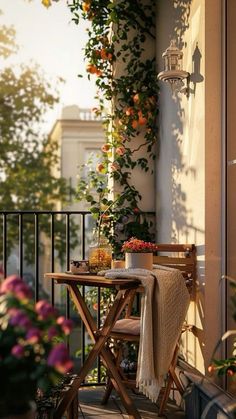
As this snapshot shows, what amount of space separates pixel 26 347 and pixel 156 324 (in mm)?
1677

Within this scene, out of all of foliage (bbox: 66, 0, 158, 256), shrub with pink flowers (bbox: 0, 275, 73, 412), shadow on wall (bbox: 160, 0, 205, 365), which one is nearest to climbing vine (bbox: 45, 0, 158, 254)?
foliage (bbox: 66, 0, 158, 256)

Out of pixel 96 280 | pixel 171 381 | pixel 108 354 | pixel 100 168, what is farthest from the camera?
pixel 100 168

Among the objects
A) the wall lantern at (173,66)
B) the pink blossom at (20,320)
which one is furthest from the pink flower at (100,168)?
the pink blossom at (20,320)

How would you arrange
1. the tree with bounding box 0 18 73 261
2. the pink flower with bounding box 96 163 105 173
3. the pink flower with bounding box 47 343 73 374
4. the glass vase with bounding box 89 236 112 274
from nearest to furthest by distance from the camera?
1. the pink flower with bounding box 47 343 73 374
2. the glass vase with bounding box 89 236 112 274
3. the pink flower with bounding box 96 163 105 173
4. the tree with bounding box 0 18 73 261

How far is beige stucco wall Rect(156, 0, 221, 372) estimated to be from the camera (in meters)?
3.39

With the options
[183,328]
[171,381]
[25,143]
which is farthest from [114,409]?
[25,143]

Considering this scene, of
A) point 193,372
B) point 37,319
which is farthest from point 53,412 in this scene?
point 37,319

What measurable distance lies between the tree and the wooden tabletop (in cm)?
1210

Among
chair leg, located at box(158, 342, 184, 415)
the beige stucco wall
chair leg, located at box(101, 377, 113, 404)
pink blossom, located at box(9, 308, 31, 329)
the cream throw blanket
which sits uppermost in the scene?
the beige stucco wall

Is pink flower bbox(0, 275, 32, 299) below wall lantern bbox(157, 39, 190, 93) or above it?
below

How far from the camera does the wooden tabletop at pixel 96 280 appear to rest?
10.1 ft

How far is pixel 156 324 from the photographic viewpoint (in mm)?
3223

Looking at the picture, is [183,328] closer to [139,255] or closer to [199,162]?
[139,255]

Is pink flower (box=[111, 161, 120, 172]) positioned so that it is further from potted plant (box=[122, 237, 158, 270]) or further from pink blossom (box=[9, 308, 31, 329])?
pink blossom (box=[9, 308, 31, 329])
